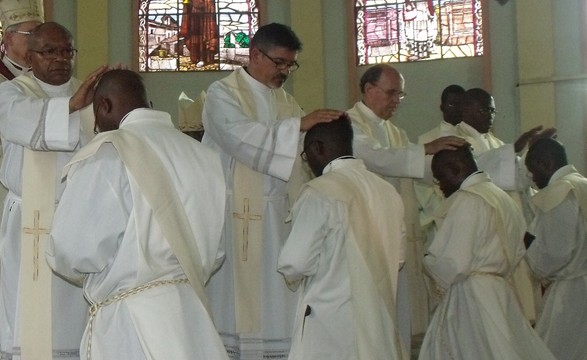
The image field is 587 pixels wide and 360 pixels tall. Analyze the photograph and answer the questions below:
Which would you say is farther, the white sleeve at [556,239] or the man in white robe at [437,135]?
the man in white robe at [437,135]

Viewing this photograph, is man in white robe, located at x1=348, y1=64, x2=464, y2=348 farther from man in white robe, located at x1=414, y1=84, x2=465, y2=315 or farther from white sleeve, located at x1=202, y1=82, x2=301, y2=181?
man in white robe, located at x1=414, y1=84, x2=465, y2=315

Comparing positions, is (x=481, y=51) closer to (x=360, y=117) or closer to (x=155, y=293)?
(x=360, y=117)

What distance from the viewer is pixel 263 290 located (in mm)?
6352

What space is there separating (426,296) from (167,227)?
5.20 m

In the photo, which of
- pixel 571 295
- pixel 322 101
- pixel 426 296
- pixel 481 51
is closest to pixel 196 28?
pixel 322 101

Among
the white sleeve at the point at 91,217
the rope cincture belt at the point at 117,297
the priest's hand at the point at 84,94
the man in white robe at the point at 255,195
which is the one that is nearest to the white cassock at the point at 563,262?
the man in white robe at the point at 255,195

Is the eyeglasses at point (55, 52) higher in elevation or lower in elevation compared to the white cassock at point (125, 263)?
higher

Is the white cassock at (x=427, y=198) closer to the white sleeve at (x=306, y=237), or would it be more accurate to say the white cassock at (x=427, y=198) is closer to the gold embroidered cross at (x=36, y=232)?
the white sleeve at (x=306, y=237)

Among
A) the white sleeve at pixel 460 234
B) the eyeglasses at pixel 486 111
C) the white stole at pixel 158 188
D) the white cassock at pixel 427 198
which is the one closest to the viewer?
the white stole at pixel 158 188

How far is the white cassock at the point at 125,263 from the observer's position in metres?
4.02

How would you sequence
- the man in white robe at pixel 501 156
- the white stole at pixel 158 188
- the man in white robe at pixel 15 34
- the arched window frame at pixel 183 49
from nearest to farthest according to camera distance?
the white stole at pixel 158 188, the man in white robe at pixel 15 34, the man in white robe at pixel 501 156, the arched window frame at pixel 183 49

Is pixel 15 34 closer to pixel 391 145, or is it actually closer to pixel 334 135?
pixel 334 135

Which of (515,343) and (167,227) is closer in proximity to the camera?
(167,227)

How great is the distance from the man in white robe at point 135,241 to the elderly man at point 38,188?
3.65 ft
